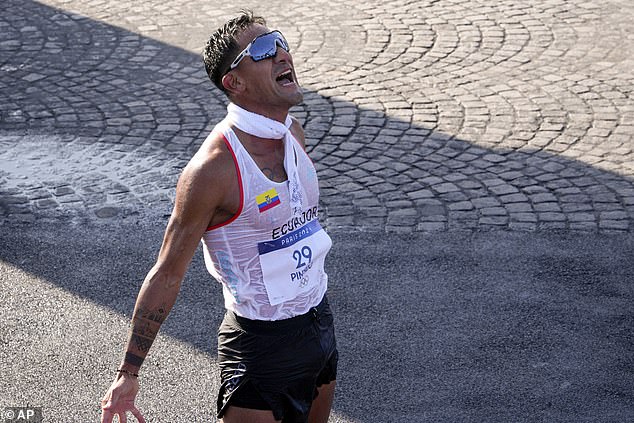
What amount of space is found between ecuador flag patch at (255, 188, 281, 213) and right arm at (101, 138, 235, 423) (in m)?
0.14

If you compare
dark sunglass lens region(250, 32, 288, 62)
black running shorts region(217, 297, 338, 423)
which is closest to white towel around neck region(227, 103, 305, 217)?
dark sunglass lens region(250, 32, 288, 62)

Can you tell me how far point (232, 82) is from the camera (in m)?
3.83

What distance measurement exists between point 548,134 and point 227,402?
538 cm

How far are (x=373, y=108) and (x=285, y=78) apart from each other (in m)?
5.24

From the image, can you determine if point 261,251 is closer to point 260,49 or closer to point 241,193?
point 241,193

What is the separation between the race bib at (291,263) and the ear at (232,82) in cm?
60

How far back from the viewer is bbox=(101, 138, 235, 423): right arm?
363cm

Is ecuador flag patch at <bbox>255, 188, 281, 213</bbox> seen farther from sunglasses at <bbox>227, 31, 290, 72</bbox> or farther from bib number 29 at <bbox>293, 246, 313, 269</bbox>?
sunglasses at <bbox>227, 31, 290, 72</bbox>

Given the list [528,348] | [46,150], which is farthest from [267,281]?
[46,150]

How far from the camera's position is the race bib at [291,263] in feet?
12.4

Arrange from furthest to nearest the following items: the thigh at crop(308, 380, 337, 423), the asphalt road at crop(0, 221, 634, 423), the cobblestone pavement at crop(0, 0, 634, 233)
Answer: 1. the cobblestone pavement at crop(0, 0, 634, 233)
2. the asphalt road at crop(0, 221, 634, 423)
3. the thigh at crop(308, 380, 337, 423)

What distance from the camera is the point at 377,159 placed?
8.16 meters

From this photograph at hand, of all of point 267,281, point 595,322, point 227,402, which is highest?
point 267,281

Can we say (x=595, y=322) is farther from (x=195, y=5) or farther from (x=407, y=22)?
(x=195, y=5)
